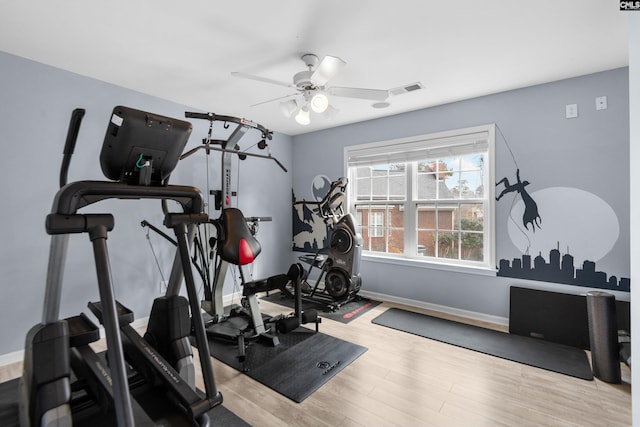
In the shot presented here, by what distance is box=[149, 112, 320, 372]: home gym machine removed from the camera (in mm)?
2500

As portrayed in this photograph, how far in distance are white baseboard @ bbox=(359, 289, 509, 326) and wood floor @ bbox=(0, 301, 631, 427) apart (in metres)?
0.84

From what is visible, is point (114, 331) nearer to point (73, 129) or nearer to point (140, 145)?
point (140, 145)

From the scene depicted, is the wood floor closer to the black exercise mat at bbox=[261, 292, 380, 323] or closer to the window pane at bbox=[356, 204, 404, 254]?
the black exercise mat at bbox=[261, 292, 380, 323]

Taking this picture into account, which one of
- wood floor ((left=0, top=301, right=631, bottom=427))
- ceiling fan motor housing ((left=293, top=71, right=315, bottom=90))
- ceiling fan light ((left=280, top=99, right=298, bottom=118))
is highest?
ceiling fan motor housing ((left=293, top=71, right=315, bottom=90))

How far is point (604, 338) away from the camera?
2242 mm

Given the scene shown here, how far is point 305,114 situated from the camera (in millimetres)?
2602

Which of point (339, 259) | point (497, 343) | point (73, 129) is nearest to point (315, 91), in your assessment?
point (73, 129)

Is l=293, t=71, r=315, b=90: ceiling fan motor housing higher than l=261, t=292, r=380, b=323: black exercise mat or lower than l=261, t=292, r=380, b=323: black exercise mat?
higher

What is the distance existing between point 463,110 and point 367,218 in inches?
72.2

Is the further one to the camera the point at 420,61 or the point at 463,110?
the point at 463,110

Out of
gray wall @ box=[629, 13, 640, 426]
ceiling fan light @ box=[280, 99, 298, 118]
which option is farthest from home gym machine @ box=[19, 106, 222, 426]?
gray wall @ box=[629, 13, 640, 426]

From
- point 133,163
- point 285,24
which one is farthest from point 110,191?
point 285,24

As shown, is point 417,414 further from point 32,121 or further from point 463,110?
point 32,121

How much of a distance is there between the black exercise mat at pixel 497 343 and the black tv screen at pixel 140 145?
273 cm
